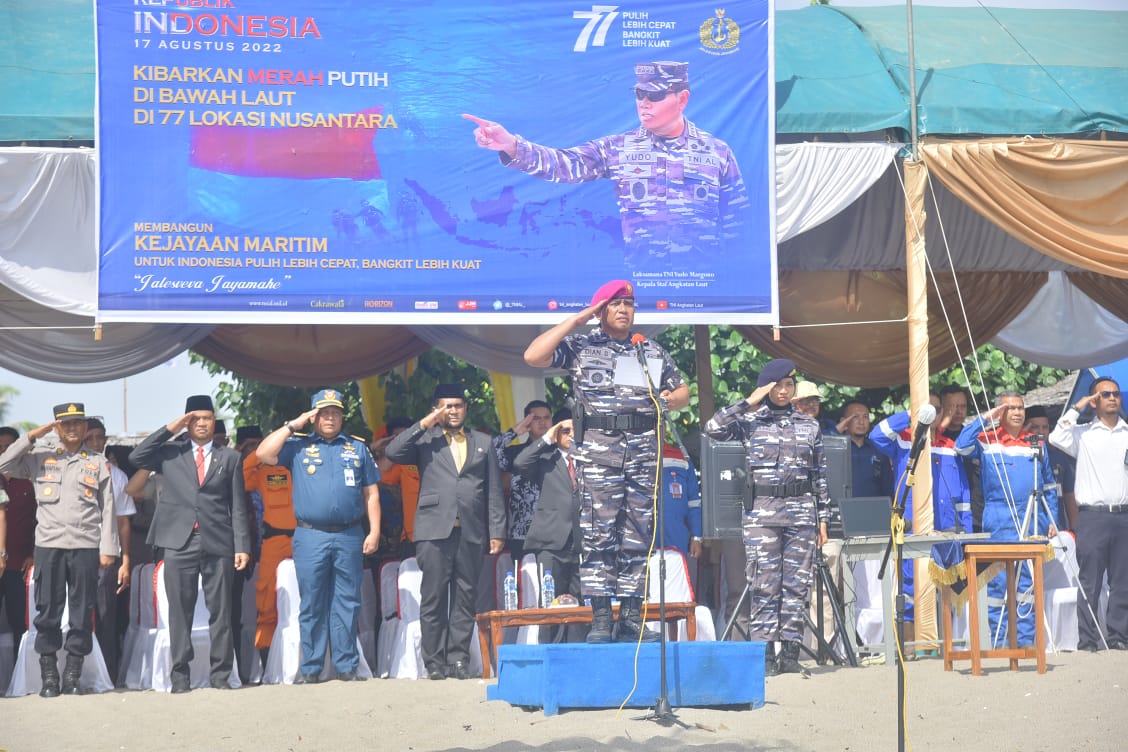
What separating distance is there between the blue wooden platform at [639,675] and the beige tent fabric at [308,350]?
477 cm

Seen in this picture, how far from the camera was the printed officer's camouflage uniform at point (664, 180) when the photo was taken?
29.5ft

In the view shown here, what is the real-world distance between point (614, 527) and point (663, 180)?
287 cm

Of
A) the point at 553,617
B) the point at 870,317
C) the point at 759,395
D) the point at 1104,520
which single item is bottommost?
the point at 553,617

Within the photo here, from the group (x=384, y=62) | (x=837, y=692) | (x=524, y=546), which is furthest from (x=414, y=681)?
(x=384, y=62)

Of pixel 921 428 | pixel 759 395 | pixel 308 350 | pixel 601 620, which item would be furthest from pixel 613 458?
pixel 308 350

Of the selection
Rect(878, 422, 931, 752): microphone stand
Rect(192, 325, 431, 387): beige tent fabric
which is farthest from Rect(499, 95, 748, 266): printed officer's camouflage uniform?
Rect(878, 422, 931, 752): microphone stand

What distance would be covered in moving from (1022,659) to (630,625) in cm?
286

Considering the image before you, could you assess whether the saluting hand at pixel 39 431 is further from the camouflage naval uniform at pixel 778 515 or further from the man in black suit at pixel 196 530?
the camouflage naval uniform at pixel 778 515

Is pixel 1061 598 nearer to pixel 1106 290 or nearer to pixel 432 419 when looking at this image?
pixel 1106 290

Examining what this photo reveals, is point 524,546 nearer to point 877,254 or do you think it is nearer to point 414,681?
point 414,681

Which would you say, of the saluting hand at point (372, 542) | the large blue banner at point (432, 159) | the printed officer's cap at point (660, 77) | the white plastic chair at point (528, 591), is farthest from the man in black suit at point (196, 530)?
the printed officer's cap at point (660, 77)

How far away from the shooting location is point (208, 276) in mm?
8539

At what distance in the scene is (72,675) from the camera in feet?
26.7

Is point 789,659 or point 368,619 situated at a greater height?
point 368,619
